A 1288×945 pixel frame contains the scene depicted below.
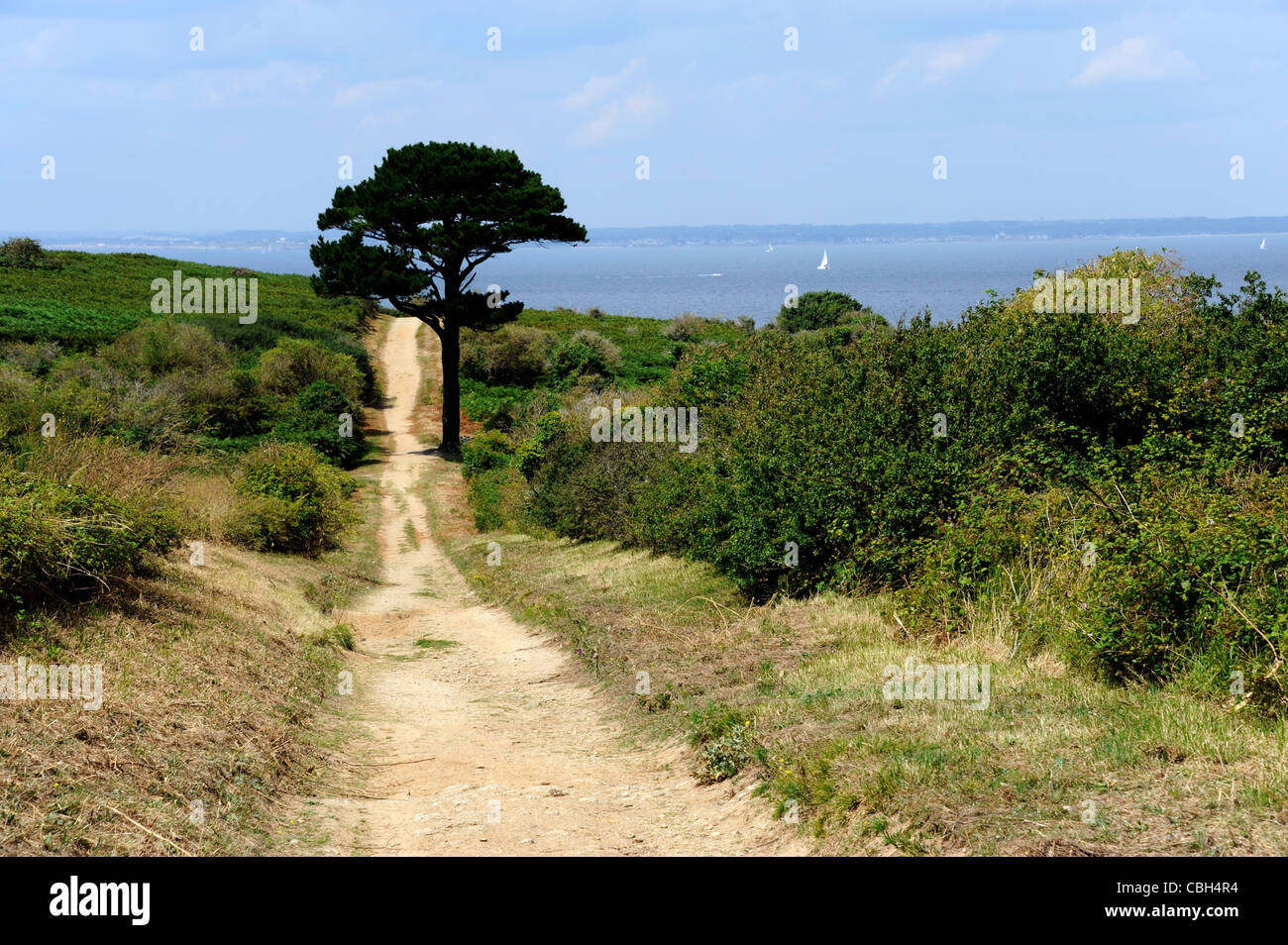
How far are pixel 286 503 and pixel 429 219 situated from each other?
64.2 ft

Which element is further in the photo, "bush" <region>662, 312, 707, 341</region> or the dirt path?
"bush" <region>662, 312, 707, 341</region>

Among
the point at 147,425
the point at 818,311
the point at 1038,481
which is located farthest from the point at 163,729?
the point at 818,311

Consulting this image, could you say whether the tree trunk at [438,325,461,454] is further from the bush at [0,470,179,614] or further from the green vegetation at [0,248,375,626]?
the bush at [0,470,179,614]

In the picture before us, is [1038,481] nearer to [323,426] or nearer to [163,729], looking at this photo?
[163,729]

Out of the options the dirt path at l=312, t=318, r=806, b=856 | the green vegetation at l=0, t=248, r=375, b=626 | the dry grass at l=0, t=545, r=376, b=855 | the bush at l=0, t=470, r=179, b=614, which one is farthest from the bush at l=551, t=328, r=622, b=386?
the bush at l=0, t=470, r=179, b=614

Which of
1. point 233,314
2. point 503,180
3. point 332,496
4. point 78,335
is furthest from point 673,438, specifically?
point 233,314

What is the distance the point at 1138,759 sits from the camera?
19.3 feet

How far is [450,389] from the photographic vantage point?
41.2m

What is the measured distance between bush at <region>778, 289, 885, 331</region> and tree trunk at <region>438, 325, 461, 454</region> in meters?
24.1

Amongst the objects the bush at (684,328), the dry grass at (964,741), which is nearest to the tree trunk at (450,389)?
the bush at (684,328)

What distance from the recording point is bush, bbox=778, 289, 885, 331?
61.1 meters

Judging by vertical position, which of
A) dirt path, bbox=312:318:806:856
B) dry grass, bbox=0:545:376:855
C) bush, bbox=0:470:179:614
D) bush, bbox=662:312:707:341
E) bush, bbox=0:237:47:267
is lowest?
dirt path, bbox=312:318:806:856

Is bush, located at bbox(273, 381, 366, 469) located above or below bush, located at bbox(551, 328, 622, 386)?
below

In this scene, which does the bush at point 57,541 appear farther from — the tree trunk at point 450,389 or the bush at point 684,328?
the bush at point 684,328
